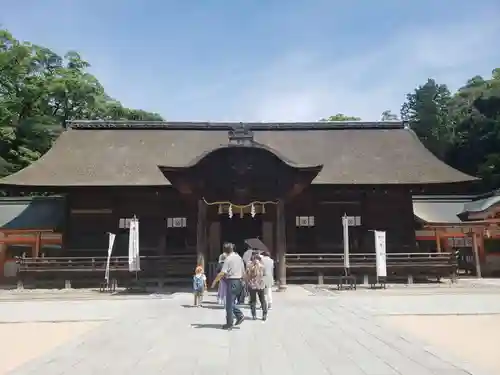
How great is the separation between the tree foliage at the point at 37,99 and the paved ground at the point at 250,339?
2485cm

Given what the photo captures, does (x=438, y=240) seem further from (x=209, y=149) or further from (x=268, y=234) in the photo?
(x=209, y=149)

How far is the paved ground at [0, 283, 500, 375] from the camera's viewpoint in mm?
5684

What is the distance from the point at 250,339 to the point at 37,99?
36.4m

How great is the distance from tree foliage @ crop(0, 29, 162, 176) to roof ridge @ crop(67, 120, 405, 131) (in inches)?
436

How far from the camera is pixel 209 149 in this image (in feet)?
63.5

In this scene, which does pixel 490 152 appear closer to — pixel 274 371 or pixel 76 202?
pixel 76 202

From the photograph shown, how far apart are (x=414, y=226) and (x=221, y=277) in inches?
569

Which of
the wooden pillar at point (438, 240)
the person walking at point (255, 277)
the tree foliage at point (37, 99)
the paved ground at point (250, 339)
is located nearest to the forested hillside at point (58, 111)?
the tree foliage at point (37, 99)

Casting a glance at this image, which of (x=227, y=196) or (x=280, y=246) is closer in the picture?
(x=280, y=246)

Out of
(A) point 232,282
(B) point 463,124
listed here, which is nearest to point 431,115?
(B) point 463,124

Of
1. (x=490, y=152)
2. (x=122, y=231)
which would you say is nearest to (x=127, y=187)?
(x=122, y=231)

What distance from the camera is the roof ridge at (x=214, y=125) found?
24719mm

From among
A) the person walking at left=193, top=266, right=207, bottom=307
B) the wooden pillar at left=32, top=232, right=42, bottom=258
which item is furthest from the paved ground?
the wooden pillar at left=32, top=232, right=42, bottom=258

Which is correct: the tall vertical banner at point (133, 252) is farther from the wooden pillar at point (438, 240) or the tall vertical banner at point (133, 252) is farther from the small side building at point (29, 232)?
the wooden pillar at point (438, 240)
